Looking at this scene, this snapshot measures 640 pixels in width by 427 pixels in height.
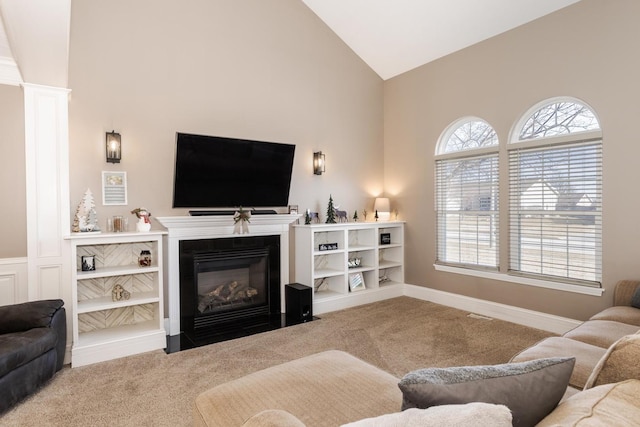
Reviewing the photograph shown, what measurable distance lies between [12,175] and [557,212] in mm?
5420

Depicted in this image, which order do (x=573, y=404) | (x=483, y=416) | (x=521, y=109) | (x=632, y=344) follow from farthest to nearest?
1. (x=521, y=109)
2. (x=632, y=344)
3. (x=573, y=404)
4. (x=483, y=416)

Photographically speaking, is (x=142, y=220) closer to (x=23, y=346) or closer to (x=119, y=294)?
(x=119, y=294)

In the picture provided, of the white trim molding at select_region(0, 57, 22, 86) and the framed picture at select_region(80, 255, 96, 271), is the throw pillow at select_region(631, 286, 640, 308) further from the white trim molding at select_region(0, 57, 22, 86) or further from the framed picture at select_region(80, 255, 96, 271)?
the white trim molding at select_region(0, 57, 22, 86)

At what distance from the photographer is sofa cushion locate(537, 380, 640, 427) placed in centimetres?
92

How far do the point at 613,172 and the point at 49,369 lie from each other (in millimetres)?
5223

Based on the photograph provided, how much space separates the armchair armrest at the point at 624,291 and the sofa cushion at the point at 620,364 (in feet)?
8.84

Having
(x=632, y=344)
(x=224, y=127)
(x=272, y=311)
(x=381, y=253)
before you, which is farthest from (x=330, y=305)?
(x=632, y=344)

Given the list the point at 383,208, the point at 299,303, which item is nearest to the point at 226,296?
the point at 299,303

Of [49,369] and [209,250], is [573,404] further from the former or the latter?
[209,250]

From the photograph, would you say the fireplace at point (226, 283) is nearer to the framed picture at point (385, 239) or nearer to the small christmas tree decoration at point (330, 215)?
the small christmas tree decoration at point (330, 215)

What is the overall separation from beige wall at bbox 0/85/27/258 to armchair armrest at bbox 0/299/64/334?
0.83m

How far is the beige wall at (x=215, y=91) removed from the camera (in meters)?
3.72

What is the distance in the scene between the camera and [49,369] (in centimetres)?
287

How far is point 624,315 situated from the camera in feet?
9.68
